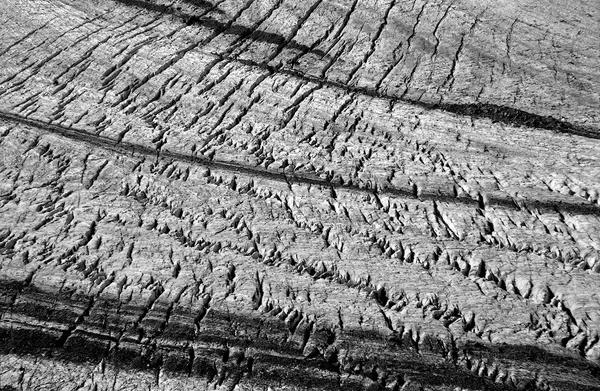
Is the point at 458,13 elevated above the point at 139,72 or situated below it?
above

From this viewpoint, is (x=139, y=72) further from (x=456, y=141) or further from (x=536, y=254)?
(x=536, y=254)

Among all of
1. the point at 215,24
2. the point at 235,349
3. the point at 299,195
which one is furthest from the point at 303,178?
the point at 215,24

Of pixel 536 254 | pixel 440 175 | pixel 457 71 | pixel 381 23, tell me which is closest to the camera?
pixel 536 254

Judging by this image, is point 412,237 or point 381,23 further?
point 381,23

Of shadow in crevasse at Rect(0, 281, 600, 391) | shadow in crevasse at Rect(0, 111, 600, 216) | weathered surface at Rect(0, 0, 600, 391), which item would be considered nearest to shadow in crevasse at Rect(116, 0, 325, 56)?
weathered surface at Rect(0, 0, 600, 391)

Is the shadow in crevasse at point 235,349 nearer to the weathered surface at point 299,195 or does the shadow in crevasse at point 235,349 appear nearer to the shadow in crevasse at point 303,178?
the weathered surface at point 299,195

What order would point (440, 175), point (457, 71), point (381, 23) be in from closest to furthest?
point (440, 175) → point (457, 71) → point (381, 23)

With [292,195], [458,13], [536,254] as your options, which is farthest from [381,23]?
[536,254]
